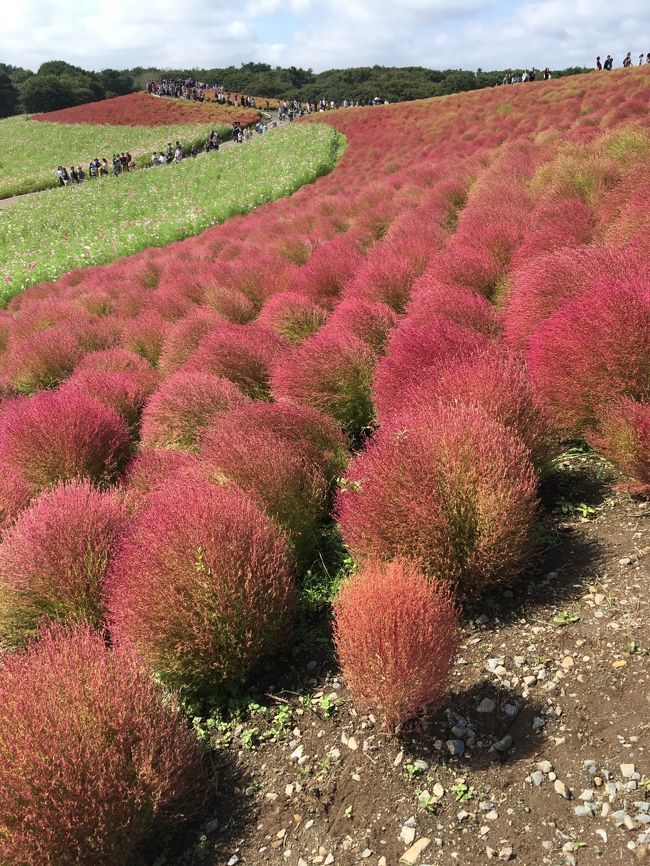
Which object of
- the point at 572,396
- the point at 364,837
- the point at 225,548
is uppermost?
the point at 572,396

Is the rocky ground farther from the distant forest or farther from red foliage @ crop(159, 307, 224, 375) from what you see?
the distant forest

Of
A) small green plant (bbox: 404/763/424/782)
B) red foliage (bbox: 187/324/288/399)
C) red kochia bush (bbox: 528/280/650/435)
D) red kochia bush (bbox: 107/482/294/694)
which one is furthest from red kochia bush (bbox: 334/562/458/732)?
red foliage (bbox: 187/324/288/399)

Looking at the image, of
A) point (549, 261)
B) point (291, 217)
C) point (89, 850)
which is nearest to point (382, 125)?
point (291, 217)

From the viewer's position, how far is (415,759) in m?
2.31

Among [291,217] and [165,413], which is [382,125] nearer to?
[291,217]

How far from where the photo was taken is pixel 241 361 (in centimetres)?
565

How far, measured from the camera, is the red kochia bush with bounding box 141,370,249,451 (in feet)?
16.1

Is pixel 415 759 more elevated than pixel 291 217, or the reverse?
pixel 291 217

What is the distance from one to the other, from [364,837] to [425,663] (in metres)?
0.66

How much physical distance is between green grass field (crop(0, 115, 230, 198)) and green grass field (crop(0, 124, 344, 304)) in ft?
19.6

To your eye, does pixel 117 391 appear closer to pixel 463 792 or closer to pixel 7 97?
pixel 463 792

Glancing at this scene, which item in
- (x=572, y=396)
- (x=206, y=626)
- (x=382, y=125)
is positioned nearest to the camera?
(x=206, y=626)

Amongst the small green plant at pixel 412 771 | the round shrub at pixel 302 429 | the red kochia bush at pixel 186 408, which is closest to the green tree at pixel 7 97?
the red kochia bush at pixel 186 408

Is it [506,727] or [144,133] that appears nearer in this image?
[506,727]
